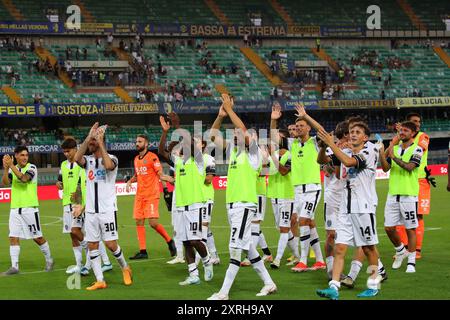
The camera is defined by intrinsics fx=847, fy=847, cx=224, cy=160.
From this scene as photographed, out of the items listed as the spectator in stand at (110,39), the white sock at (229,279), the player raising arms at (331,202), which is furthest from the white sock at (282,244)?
the spectator in stand at (110,39)

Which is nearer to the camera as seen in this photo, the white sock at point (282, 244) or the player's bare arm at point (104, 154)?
the player's bare arm at point (104, 154)

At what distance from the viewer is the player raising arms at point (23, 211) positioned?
15.8 metres

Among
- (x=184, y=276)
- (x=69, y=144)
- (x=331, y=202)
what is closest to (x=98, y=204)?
(x=69, y=144)

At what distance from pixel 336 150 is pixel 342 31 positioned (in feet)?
184

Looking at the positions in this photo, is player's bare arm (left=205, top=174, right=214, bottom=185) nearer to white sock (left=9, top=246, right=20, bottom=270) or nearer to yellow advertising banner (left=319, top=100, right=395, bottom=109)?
white sock (left=9, top=246, right=20, bottom=270)

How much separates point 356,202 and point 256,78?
1924 inches

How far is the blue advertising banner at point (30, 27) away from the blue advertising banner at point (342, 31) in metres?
20.7

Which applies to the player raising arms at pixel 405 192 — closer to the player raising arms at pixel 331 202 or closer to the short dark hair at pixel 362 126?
the player raising arms at pixel 331 202

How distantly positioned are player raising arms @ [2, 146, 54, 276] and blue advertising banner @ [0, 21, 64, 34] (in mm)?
41115

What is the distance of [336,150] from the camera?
11.5m

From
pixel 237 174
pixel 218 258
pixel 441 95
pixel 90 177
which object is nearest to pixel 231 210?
pixel 237 174

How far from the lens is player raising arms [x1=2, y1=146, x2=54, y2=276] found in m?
15.8

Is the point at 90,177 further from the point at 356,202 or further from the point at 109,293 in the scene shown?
the point at 356,202

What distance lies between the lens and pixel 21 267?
16.8 meters
